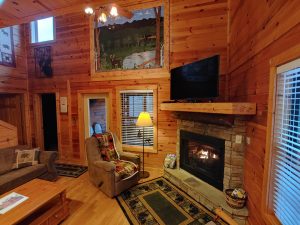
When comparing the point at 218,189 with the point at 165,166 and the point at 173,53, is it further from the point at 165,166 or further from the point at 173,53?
the point at 173,53

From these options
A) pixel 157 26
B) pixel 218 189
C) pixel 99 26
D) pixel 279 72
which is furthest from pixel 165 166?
pixel 99 26

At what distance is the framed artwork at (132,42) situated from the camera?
3.72m

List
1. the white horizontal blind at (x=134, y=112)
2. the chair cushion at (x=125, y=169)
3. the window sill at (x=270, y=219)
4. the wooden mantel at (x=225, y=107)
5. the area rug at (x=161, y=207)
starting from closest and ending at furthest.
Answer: the window sill at (x=270, y=219) → the wooden mantel at (x=225, y=107) → the area rug at (x=161, y=207) → the chair cushion at (x=125, y=169) → the white horizontal blind at (x=134, y=112)

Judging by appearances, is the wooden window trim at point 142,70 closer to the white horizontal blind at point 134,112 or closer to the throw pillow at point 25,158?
the white horizontal blind at point 134,112

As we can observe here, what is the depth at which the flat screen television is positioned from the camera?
2457 millimetres

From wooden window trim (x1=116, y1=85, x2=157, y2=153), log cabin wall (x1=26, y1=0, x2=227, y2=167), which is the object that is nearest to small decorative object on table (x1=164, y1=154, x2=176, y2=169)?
log cabin wall (x1=26, y1=0, x2=227, y2=167)

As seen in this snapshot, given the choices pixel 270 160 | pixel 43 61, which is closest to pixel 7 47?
pixel 43 61

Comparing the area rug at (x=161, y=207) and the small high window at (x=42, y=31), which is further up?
the small high window at (x=42, y=31)

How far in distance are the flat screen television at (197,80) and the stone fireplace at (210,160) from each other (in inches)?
19.5

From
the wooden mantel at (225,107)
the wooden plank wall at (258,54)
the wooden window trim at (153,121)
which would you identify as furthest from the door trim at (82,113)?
Result: the wooden plank wall at (258,54)

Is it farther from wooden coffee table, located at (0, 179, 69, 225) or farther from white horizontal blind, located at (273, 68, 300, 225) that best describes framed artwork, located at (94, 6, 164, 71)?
wooden coffee table, located at (0, 179, 69, 225)

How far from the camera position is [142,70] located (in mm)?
3865

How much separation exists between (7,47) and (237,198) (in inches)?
239

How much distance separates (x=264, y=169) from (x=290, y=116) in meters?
0.61
